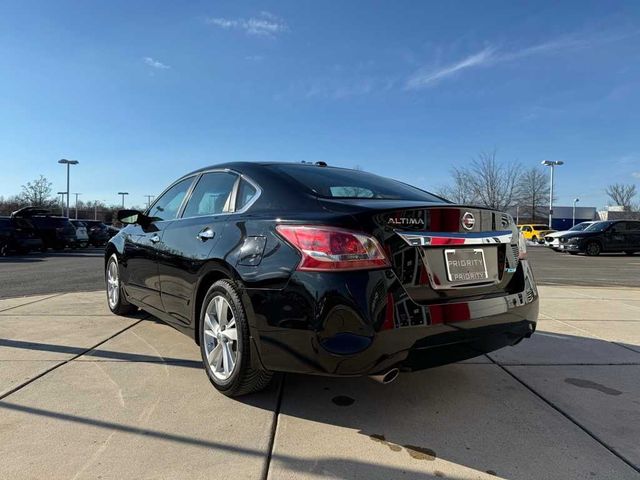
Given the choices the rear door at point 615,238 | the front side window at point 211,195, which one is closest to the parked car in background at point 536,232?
the rear door at point 615,238

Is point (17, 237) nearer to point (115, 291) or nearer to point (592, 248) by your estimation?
point (115, 291)

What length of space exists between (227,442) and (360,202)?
1.52 meters

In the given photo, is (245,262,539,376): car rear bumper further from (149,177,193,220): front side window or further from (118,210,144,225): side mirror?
(118,210,144,225): side mirror

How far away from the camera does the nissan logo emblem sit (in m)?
2.88

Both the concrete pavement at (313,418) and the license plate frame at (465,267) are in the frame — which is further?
the license plate frame at (465,267)

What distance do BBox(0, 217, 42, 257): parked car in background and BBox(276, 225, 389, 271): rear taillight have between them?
20.4m

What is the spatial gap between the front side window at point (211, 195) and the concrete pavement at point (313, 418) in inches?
47.5

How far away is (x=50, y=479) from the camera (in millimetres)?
2232

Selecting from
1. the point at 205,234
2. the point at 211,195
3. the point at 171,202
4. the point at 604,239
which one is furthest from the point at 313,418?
the point at 604,239

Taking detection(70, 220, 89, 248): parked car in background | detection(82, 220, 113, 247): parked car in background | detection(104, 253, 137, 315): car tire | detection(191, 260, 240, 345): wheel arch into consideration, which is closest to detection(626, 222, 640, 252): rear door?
detection(104, 253, 137, 315): car tire

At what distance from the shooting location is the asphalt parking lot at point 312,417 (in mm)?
2385

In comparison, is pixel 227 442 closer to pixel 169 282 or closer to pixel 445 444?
pixel 445 444

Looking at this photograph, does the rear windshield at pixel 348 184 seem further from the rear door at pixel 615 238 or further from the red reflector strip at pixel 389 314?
the rear door at pixel 615 238

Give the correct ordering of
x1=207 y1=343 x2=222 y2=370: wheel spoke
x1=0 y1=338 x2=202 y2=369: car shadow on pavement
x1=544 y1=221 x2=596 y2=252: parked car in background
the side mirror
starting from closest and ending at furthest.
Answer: x1=207 y1=343 x2=222 y2=370: wheel spoke < x1=0 y1=338 x2=202 y2=369: car shadow on pavement < the side mirror < x1=544 y1=221 x2=596 y2=252: parked car in background
